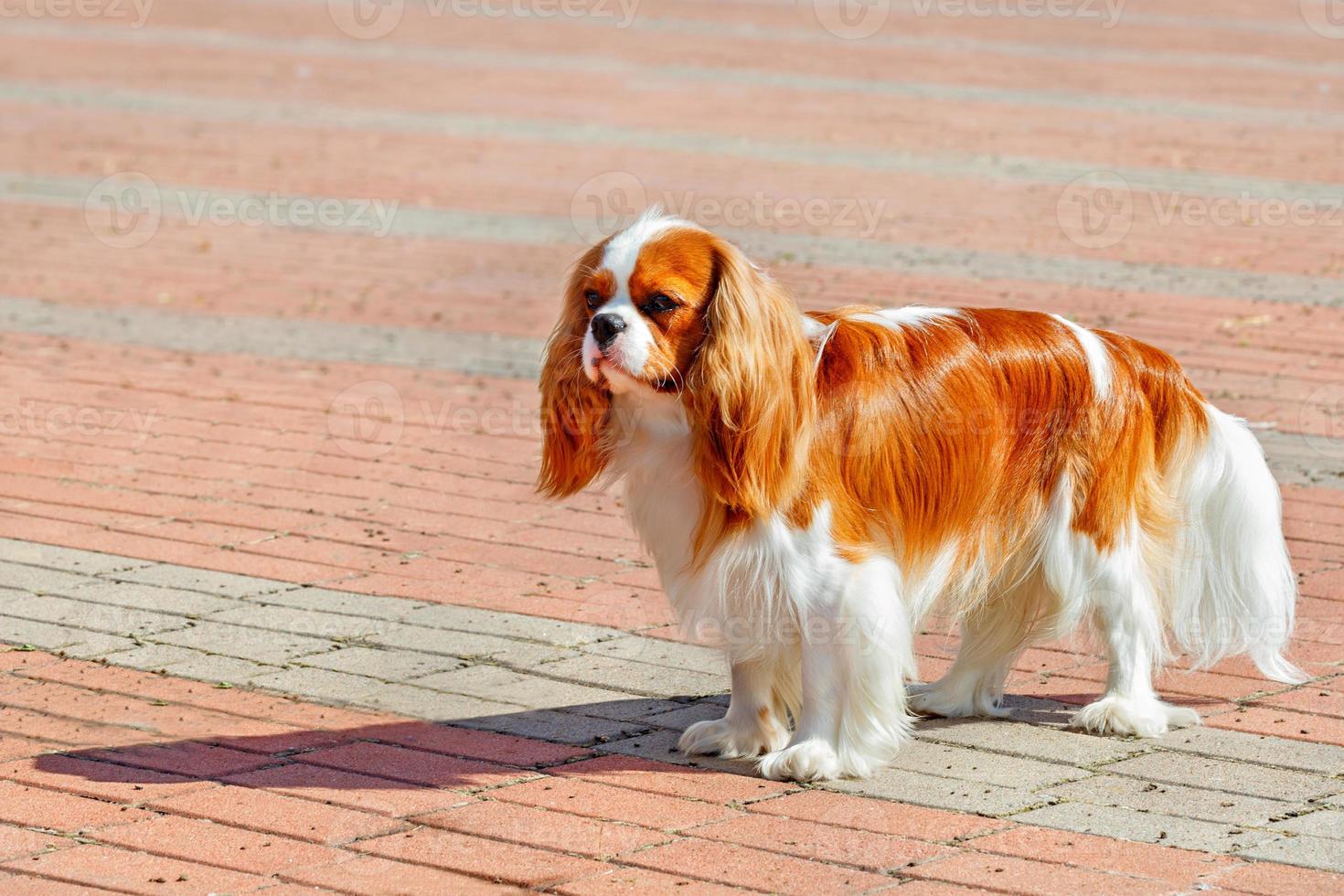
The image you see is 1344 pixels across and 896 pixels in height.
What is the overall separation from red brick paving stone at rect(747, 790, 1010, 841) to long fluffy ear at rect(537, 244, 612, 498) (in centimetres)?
98

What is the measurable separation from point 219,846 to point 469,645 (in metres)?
1.61

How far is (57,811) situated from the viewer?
Result: 4484 millimetres

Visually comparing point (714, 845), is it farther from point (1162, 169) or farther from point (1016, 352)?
point (1162, 169)

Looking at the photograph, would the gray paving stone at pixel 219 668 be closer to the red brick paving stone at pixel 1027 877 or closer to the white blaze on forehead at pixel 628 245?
the white blaze on forehead at pixel 628 245

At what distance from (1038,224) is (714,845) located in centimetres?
849

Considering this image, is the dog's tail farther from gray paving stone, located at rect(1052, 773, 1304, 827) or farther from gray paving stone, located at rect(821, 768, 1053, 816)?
gray paving stone, located at rect(821, 768, 1053, 816)

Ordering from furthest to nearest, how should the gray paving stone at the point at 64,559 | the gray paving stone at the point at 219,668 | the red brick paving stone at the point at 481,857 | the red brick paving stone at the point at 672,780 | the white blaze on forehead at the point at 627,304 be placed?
the gray paving stone at the point at 64,559, the gray paving stone at the point at 219,668, the red brick paving stone at the point at 672,780, the white blaze on forehead at the point at 627,304, the red brick paving stone at the point at 481,857

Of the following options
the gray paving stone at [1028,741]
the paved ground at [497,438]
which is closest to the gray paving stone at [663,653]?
the paved ground at [497,438]

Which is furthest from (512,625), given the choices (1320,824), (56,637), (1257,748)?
(1320,824)

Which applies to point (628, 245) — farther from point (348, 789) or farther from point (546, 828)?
point (348, 789)

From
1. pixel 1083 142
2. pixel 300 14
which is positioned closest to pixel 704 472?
pixel 1083 142

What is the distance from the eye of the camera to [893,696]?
4738mm

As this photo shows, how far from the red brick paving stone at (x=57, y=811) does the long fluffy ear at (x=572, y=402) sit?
53.8 inches

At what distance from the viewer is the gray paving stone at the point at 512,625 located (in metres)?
5.88
